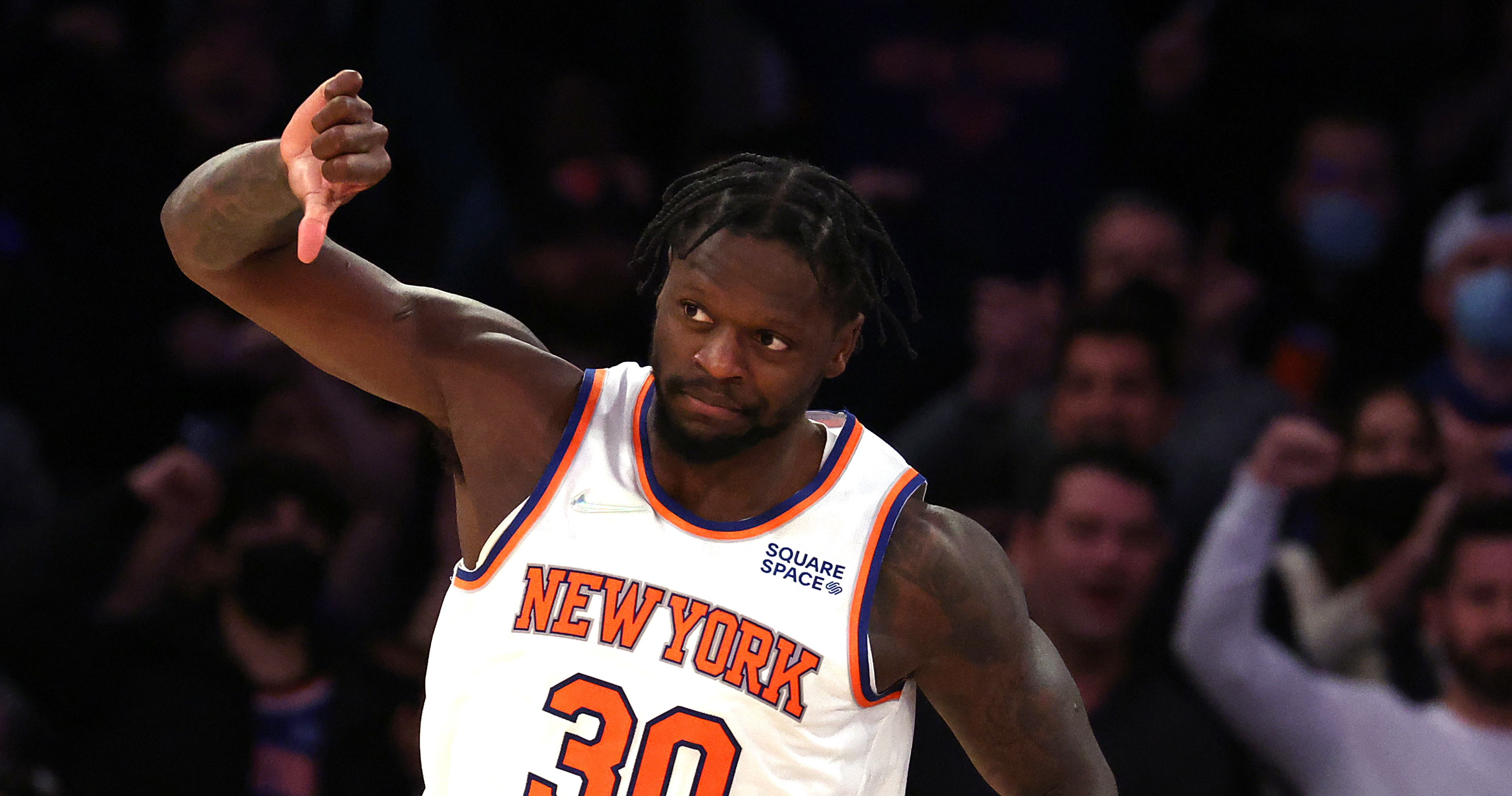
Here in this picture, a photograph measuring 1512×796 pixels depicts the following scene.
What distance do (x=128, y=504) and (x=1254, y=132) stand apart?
401 cm

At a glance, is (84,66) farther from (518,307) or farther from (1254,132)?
(1254,132)

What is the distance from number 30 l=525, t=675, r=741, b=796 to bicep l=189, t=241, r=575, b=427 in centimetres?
48

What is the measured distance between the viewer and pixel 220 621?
4953mm

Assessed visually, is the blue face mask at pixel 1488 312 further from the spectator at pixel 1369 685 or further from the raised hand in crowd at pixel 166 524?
the raised hand in crowd at pixel 166 524

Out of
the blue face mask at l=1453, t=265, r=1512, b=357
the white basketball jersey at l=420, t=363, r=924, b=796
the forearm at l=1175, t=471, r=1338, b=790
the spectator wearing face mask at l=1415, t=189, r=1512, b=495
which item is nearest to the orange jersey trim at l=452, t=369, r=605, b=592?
the white basketball jersey at l=420, t=363, r=924, b=796

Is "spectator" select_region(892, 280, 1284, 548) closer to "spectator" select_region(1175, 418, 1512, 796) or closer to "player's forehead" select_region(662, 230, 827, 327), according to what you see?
"spectator" select_region(1175, 418, 1512, 796)

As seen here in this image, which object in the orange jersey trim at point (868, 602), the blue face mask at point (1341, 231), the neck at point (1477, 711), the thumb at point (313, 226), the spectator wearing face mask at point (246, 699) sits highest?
the blue face mask at point (1341, 231)

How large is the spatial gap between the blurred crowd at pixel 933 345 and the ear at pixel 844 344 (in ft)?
5.90

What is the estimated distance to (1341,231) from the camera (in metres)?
6.35

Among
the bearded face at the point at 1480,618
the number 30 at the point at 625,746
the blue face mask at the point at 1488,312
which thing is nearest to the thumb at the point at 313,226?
the number 30 at the point at 625,746

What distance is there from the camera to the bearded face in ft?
14.8

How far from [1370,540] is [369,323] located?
3.24 meters

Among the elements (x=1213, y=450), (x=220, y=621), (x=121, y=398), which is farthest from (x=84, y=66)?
(x=1213, y=450)

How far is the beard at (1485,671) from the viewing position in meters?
4.50
